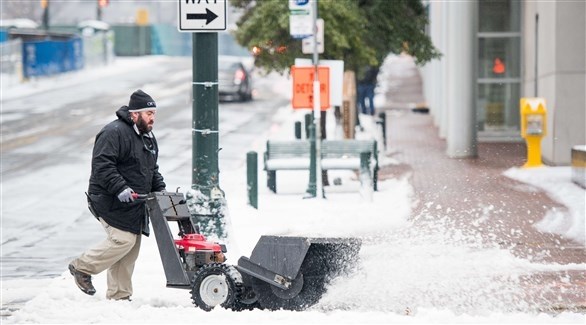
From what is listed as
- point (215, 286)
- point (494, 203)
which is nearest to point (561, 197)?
point (494, 203)

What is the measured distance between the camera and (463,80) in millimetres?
26703

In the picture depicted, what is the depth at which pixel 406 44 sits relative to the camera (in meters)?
27.3

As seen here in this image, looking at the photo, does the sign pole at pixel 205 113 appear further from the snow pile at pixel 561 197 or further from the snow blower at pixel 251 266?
the snow pile at pixel 561 197

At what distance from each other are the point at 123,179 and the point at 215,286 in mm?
1095

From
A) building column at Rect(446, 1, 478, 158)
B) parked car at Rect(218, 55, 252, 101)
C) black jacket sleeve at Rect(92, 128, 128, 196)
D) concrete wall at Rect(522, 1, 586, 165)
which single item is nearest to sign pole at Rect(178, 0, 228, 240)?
black jacket sleeve at Rect(92, 128, 128, 196)

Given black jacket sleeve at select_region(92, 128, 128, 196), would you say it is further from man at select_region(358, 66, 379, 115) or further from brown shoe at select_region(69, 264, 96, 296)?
man at select_region(358, 66, 379, 115)

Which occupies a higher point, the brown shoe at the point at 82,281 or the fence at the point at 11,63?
the fence at the point at 11,63

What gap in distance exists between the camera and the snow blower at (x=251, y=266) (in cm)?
980

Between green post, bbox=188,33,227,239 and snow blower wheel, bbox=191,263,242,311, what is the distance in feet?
7.19

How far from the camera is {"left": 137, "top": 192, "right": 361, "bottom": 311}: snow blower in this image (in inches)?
386

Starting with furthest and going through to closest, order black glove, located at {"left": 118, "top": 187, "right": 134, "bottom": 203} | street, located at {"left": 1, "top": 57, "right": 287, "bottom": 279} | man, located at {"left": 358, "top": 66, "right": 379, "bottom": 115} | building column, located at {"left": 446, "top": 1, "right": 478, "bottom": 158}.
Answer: man, located at {"left": 358, "top": 66, "right": 379, "bottom": 115} → building column, located at {"left": 446, "top": 1, "right": 478, "bottom": 158} → street, located at {"left": 1, "top": 57, "right": 287, "bottom": 279} → black glove, located at {"left": 118, "top": 187, "right": 134, "bottom": 203}

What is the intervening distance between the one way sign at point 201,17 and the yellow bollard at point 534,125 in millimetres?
11508

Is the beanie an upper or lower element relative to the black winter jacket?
upper

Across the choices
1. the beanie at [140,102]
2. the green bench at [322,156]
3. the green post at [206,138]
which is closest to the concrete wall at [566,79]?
the green bench at [322,156]
